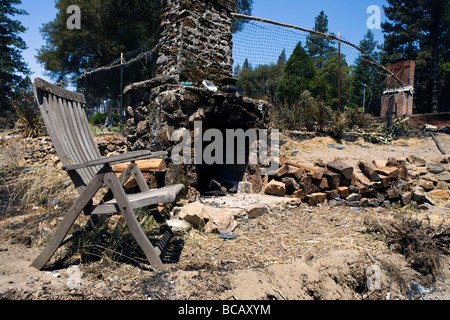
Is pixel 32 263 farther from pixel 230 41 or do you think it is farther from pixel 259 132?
pixel 230 41

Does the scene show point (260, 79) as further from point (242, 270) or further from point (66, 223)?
point (66, 223)

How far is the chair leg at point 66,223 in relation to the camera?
69.2 inches

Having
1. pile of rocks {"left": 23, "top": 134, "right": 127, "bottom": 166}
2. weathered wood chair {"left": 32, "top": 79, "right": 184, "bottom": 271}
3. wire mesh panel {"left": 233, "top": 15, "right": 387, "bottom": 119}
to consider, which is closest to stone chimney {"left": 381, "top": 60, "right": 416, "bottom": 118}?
wire mesh panel {"left": 233, "top": 15, "right": 387, "bottom": 119}

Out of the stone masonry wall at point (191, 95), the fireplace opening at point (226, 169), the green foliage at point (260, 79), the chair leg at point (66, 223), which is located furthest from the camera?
the green foliage at point (260, 79)

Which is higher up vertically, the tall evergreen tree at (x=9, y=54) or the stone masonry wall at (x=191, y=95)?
the tall evergreen tree at (x=9, y=54)

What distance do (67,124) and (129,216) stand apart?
1.15m

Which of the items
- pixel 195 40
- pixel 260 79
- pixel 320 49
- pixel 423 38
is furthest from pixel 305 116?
pixel 320 49

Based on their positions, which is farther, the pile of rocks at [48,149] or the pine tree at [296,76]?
the pine tree at [296,76]

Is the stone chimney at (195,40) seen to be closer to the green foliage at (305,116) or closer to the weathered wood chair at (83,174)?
the weathered wood chair at (83,174)

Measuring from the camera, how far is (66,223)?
69.6 inches

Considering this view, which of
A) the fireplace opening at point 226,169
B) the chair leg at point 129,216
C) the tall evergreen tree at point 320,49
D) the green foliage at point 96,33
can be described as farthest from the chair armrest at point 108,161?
the tall evergreen tree at point 320,49

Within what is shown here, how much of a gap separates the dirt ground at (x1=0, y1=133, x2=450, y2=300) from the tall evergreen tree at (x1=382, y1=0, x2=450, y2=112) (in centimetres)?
2278

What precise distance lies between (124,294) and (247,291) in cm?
80

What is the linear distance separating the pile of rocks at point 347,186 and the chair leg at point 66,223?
2.78 meters
